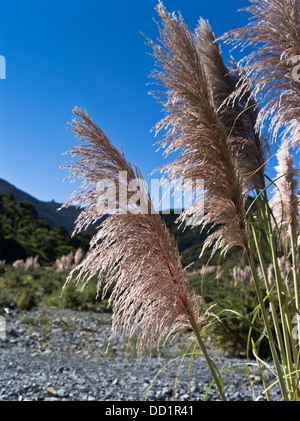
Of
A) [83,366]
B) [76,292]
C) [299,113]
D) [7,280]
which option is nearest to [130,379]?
[83,366]

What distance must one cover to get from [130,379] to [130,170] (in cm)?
380

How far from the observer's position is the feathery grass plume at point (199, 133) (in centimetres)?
162

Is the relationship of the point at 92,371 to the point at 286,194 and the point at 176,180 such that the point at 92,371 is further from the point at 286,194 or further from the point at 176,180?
the point at 176,180

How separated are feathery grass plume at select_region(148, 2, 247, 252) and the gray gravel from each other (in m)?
1.28

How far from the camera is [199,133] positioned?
164 cm

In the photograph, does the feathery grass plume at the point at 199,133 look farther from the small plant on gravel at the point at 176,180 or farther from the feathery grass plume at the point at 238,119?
the feathery grass plume at the point at 238,119

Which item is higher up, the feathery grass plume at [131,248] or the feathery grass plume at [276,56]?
the feathery grass plume at [276,56]

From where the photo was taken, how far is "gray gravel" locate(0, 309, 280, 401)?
13.1 feet

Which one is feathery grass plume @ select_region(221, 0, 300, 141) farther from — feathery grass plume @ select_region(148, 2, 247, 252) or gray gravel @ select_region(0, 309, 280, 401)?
gray gravel @ select_region(0, 309, 280, 401)

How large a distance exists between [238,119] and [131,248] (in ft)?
3.36

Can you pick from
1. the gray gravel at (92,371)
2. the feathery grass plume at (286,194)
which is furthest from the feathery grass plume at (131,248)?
the feathery grass plume at (286,194)

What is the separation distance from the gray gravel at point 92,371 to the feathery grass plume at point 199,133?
4.19 feet

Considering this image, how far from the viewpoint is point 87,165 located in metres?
1.62

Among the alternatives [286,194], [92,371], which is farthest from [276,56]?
[92,371]
